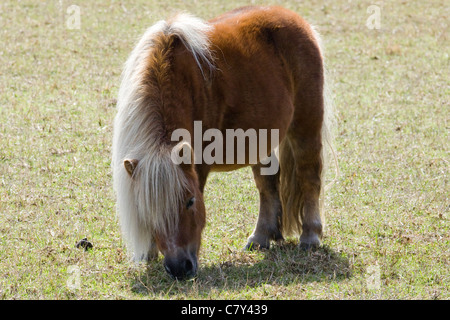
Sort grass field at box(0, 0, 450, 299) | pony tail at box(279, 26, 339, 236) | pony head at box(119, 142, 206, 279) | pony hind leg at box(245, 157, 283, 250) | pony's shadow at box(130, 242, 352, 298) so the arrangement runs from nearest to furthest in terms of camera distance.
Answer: pony head at box(119, 142, 206, 279) < pony's shadow at box(130, 242, 352, 298) < grass field at box(0, 0, 450, 299) < pony hind leg at box(245, 157, 283, 250) < pony tail at box(279, 26, 339, 236)

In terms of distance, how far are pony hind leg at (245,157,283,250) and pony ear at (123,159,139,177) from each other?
1898 mm

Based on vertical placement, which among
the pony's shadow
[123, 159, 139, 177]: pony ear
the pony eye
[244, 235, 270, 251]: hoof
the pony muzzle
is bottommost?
[244, 235, 270, 251]: hoof

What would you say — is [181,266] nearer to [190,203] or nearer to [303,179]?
[190,203]

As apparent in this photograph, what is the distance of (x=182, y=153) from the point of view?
190 inches

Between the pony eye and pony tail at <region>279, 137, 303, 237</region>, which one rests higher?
the pony eye

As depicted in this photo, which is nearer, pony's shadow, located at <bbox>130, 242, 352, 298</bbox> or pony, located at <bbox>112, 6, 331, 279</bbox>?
pony, located at <bbox>112, 6, 331, 279</bbox>

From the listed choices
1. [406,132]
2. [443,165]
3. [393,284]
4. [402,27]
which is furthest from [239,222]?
[402,27]

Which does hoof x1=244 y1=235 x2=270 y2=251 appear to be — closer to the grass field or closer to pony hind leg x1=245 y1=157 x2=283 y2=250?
pony hind leg x1=245 y1=157 x2=283 y2=250

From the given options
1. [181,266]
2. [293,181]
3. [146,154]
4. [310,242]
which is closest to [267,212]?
[293,181]

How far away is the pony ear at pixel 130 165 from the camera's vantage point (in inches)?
186

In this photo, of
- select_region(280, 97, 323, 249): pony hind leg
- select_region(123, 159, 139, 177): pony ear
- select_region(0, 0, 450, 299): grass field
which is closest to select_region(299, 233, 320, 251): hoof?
select_region(280, 97, 323, 249): pony hind leg

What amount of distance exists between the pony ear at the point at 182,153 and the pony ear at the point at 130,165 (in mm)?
262

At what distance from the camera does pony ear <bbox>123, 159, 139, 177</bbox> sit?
473 centimetres

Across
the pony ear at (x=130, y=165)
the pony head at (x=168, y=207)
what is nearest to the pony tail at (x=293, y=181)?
the pony head at (x=168, y=207)
